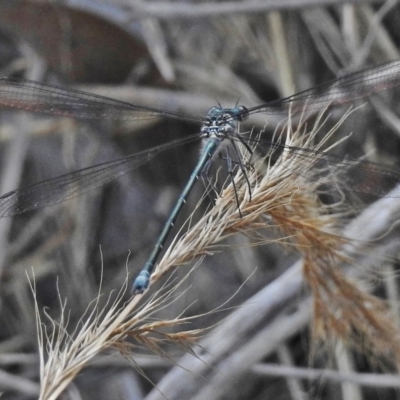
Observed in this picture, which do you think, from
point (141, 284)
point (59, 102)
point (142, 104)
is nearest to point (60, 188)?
point (59, 102)

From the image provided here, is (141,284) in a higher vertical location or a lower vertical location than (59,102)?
lower

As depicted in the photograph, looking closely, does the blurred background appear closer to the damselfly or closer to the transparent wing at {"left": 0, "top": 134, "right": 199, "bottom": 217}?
the damselfly

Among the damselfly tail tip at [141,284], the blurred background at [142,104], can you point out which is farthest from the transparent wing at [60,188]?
the blurred background at [142,104]

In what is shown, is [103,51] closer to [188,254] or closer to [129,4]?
[129,4]

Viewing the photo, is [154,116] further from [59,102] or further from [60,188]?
[60,188]

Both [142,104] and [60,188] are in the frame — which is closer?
[60,188]

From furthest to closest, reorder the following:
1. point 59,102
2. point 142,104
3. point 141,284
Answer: point 142,104 → point 59,102 → point 141,284

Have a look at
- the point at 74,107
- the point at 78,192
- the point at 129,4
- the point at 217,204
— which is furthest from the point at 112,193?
the point at 217,204

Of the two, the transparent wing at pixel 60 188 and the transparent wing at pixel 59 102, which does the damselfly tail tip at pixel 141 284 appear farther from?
the transparent wing at pixel 59 102
